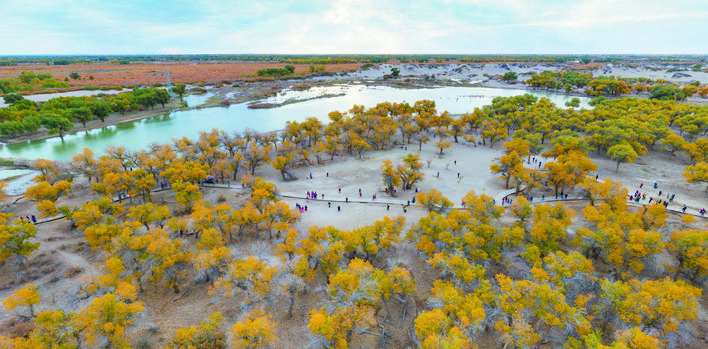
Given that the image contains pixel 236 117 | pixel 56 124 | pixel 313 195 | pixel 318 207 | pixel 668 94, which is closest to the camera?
pixel 318 207

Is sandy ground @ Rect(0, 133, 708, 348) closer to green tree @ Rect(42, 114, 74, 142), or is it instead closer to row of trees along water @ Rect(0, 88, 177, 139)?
green tree @ Rect(42, 114, 74, 142)

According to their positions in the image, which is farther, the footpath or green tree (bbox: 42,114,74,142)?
green tree (bbox: 42,114,74,142)

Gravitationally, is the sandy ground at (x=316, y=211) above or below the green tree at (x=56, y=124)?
below

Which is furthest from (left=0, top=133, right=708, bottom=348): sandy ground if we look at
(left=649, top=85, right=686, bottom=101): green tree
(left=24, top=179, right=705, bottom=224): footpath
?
(left=649, top=85, right=686, bottom=101): green tree

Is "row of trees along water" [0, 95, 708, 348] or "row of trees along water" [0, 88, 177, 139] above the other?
"row of trees along water" [0, 88, 177, 139]

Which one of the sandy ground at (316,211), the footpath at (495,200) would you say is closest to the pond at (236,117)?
the sandy ground at (316,211)

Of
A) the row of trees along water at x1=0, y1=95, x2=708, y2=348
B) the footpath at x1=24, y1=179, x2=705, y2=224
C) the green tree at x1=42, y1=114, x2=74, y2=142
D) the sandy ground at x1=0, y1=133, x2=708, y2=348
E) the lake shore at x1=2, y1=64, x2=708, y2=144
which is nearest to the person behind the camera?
the row of trees along water at x1=0, y1=95, x2=708, y2=348

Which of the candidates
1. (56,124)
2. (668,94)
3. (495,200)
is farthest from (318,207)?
(668,94)

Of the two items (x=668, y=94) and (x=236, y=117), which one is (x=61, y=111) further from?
(x=668, y=94)

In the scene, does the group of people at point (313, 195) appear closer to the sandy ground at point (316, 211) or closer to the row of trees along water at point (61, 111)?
the sandy ground at point (316, 211)
